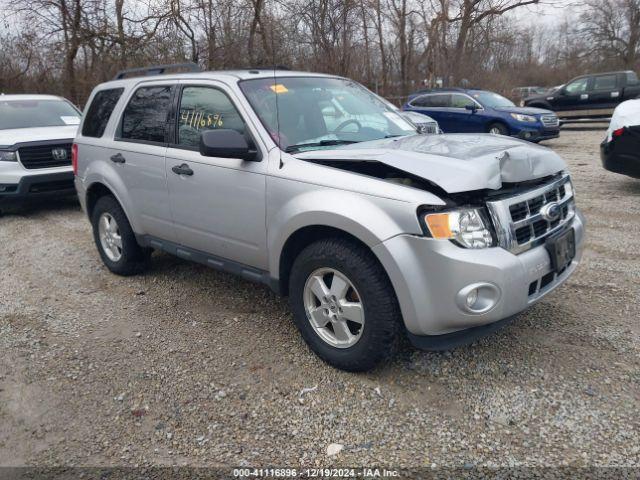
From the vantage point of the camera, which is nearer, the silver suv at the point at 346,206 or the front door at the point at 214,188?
the silver suv at the point at 346,206

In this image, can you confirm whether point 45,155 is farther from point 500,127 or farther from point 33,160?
point 500,127

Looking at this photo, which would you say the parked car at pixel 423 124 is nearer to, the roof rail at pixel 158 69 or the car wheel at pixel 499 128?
the roof rail at pixel 158 69

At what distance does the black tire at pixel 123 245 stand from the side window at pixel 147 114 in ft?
2.30

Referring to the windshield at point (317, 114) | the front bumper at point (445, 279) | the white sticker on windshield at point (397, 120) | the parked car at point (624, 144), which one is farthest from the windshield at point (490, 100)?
the front bumper at point (445, 279)

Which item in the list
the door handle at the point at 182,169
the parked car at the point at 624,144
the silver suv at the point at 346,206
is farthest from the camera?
the parked car at the point at 624,144

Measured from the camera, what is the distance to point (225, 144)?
3277 mm

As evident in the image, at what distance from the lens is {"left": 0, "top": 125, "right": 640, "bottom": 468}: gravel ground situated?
2.60 m

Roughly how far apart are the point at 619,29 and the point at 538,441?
49.9 meters

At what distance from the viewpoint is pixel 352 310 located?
3.04 meters

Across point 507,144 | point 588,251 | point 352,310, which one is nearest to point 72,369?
point 352,310

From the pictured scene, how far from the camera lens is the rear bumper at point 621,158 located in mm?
7070

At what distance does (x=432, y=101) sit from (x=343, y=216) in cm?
1251

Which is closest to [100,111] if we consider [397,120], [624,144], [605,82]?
[397,120]

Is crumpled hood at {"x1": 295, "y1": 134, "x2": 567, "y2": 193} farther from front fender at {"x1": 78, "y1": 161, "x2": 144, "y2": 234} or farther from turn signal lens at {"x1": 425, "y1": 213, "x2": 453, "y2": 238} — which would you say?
front fender at {"x1": 78, "y1": 161, "x2": 144, "y2": 234}
